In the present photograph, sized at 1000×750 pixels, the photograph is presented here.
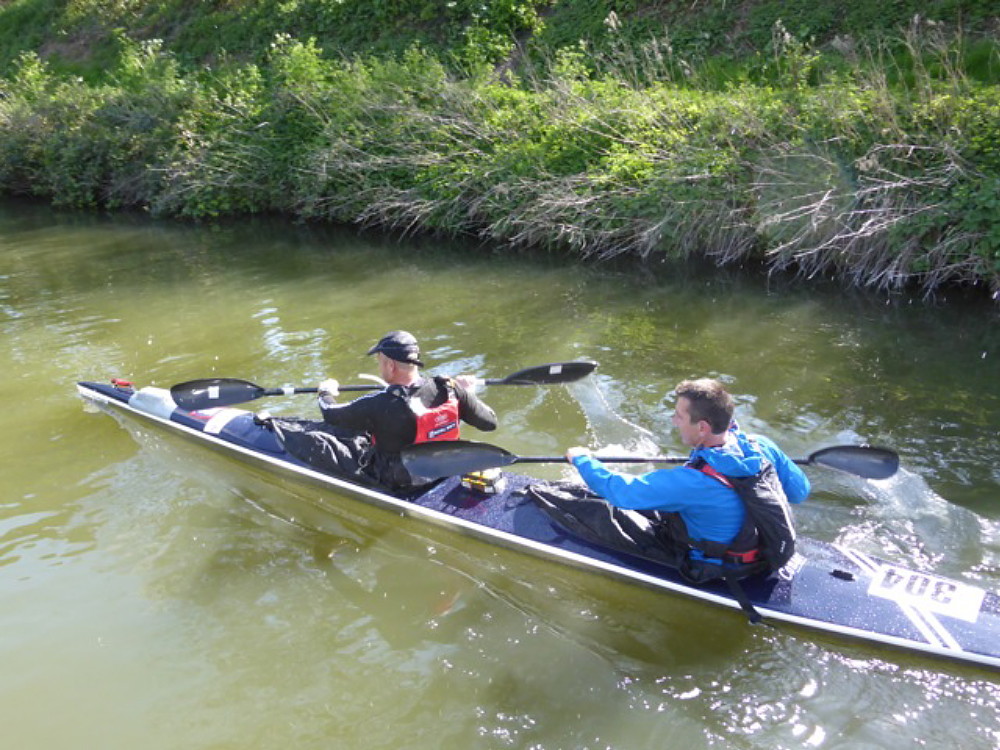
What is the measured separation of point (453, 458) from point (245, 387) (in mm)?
2439

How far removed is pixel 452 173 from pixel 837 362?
6.68 metres

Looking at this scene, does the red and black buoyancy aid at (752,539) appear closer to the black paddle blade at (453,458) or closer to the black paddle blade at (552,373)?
the black paddle blade at (453,458)

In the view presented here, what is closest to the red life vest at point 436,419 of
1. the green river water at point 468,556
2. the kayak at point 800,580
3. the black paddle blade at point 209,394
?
the kayak at point 800,580

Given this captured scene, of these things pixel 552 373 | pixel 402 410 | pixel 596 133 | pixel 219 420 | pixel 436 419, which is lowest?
pixel 219 420

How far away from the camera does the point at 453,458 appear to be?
5.52 meters

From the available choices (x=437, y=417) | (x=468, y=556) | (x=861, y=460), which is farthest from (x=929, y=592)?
(x=437, y=417)

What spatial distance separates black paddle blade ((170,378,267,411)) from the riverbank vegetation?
18.8ft

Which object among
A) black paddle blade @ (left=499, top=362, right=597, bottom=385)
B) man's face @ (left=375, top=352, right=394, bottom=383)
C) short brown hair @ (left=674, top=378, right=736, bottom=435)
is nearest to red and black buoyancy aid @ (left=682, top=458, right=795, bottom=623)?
short brown hair @ (left=674, top=378, right=736, bottom=435)

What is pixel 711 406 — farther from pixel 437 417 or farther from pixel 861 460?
pixel 437 417

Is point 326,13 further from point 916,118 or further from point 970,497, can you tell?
point 970,497

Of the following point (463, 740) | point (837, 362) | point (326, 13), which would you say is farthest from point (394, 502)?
point (326, 13)

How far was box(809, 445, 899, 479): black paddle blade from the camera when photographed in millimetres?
5305

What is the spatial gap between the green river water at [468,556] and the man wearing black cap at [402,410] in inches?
19.5

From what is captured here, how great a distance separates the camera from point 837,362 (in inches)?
333
